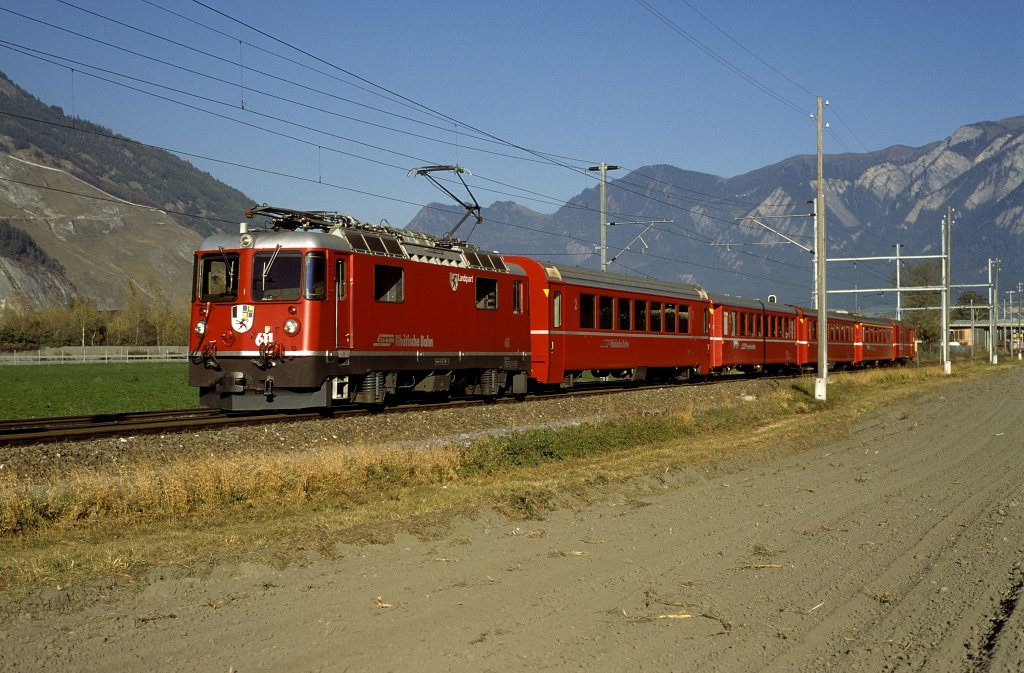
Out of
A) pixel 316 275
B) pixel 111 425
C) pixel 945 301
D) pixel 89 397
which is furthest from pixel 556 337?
pixel 945 301

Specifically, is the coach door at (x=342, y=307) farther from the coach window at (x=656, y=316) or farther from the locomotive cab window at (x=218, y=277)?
the coach window at (x=656, y=316)

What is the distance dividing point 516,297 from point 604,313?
4667 mm

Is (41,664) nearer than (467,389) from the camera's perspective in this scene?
Yes

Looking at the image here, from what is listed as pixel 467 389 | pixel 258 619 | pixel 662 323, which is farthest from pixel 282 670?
pixel 662 323

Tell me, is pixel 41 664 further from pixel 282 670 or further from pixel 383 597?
pixel 383 597

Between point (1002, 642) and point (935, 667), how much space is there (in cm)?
74

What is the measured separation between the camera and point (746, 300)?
40875 mm

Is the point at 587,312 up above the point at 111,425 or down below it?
above

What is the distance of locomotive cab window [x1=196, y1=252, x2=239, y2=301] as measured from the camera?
59.9 ft

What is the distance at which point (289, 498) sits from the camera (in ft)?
39.0

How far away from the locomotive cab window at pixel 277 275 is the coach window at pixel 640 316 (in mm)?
14679

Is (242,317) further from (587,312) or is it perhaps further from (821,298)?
(821,298)

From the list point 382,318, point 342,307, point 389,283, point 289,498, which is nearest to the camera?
point 289,498

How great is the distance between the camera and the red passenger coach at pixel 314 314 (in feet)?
57.7
